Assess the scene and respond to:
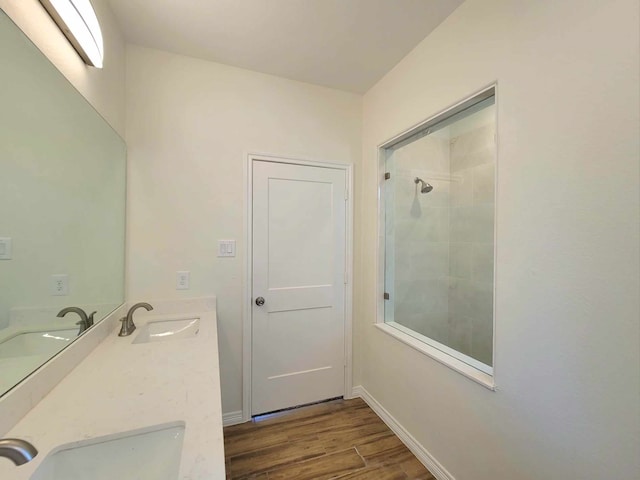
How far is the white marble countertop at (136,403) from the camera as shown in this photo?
651 mm

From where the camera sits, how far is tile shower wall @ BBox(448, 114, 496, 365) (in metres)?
1.94

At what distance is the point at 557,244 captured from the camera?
1022mm

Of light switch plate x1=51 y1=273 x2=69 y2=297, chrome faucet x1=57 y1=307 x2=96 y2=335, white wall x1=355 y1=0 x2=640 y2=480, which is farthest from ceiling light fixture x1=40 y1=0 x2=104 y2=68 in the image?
white wall x1=355 y1=0 x2=640 y2=480

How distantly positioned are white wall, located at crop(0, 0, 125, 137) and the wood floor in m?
2.20

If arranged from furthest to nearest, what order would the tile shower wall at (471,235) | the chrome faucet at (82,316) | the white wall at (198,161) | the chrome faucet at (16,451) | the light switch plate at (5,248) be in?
the tile shower wall at (471,235)
the white wall at (198,161)
the chrome faucet at (82,316)
the light switch plate at (5,248)
the chrome faucet at (16,451)

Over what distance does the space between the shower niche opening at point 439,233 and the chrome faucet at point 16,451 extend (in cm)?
184

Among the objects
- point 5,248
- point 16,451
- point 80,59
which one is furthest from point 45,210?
point 16,451

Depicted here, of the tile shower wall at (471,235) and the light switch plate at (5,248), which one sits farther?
the tile shower wall at (471,235)

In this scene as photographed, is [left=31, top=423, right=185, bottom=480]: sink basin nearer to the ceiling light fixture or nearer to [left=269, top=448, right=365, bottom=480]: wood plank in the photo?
[left=269, top=448, right=365, bottom=480]: wood plank

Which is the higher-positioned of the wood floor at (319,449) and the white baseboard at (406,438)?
the white baseboard at (406,438)

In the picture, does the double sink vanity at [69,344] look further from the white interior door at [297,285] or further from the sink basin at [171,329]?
the white interior door at [297,285]

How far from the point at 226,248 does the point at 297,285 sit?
636 millimetres

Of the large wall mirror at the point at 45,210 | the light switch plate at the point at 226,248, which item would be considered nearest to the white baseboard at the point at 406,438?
the light switch plate at the point at 226,248

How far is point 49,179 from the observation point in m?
1.02
